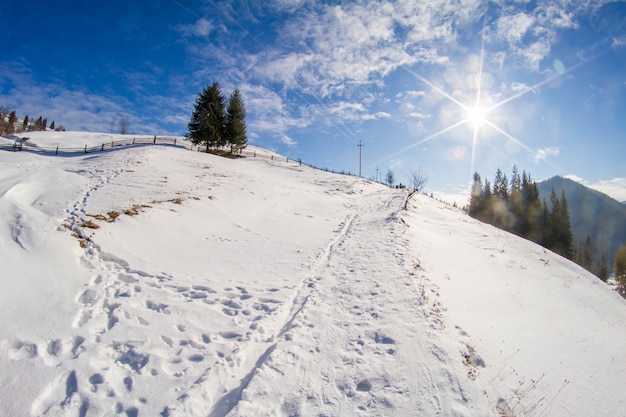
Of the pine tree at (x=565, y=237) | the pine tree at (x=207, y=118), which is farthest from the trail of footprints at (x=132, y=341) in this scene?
the pine tree at (x=565, y=237)

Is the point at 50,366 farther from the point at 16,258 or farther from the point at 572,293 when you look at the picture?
the point at 572,293

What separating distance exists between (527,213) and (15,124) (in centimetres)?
15349

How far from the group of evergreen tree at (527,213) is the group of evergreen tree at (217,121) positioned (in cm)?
5333

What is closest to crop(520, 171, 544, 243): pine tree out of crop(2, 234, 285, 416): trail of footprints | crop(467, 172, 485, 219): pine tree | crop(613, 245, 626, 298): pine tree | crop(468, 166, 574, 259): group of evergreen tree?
crop(468, 166, 574, 259): group of evergreen tree

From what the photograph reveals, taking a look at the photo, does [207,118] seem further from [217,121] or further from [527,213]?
[527,213]

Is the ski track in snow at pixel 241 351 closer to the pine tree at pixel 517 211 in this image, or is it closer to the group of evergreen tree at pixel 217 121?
the group of evergreen tree at pixel 217 121

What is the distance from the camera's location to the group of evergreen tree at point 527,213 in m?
48.2

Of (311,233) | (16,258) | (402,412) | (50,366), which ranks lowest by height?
(50,366)

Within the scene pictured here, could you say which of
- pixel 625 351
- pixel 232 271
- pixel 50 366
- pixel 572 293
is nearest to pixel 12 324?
pixel 50 366

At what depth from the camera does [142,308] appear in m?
5.70

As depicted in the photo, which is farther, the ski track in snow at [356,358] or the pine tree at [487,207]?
the pine tree at [487,207]

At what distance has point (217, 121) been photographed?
3975 centimetres

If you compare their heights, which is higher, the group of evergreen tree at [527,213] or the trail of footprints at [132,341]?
the group of evergreen tree at [527,213]

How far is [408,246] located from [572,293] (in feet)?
25.5
